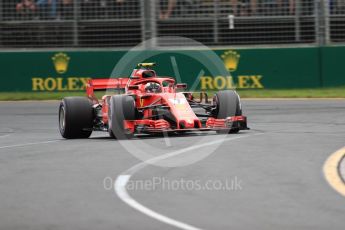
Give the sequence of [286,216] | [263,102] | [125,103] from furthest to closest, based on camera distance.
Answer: [263,102] < [125,103] < [286,216]

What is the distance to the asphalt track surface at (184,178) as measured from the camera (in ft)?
24.6

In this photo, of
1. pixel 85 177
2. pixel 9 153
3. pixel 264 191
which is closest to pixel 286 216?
pixel 264 191

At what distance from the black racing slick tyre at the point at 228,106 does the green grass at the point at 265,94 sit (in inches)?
325

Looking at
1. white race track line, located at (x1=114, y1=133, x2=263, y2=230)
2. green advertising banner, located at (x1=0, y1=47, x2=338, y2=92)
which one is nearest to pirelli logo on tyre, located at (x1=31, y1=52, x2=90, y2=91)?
green advertising banner, located at (x1=0, y1=47, x2=338, y2=92)

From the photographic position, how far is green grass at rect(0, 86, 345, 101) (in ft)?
74.9

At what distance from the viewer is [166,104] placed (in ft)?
46.8

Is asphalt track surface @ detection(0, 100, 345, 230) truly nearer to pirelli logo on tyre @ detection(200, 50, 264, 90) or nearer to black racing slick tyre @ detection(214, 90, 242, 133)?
black racing slick tyre @ detection(214, 90, 242, 133)

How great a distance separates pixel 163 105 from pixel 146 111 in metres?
0.37

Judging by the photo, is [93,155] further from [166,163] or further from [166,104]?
[166,104]

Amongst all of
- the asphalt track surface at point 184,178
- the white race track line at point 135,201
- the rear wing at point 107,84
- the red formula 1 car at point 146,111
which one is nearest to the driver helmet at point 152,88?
the red formula 1 car at point 146,111

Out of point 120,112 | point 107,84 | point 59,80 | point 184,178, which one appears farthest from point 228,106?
point 59,80

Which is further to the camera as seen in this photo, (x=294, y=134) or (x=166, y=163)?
(x=294, y=134)

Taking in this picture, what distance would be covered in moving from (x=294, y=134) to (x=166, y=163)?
3.92 m

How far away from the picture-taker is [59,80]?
80.4 ft
